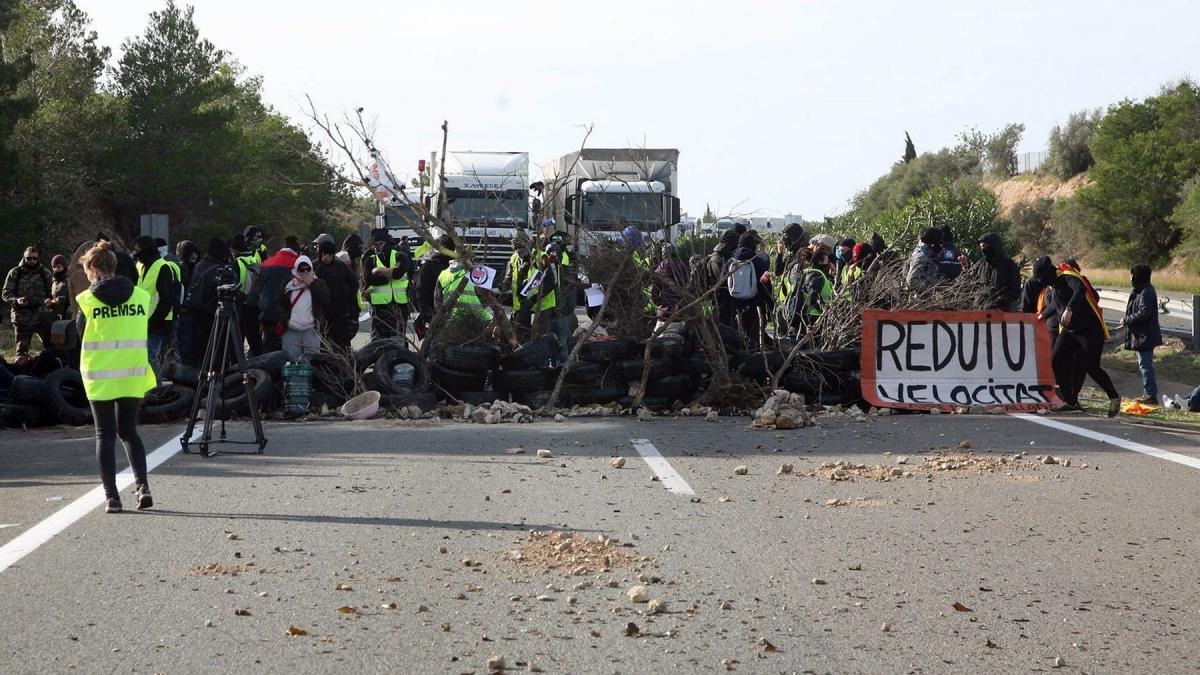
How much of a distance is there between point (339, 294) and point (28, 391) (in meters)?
3.65

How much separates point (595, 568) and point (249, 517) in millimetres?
2627

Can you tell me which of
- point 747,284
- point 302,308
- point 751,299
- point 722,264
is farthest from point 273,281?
point 751,299

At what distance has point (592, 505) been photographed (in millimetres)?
9352

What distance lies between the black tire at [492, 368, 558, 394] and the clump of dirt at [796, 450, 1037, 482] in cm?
484

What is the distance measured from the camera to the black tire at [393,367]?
15.4 meters

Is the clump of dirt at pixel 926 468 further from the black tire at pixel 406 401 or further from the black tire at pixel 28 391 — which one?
the black tire at pixel 28 391

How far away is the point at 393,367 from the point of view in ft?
51.4

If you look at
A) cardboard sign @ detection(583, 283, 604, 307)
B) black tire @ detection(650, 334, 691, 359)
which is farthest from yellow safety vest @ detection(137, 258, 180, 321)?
black tire @ detection(650, 334, 691, 359)

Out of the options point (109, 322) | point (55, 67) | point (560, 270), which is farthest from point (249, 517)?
point (55, 67)

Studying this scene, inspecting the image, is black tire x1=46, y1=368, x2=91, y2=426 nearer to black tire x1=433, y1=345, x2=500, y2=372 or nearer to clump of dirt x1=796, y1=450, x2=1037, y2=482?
black tire x1=433, y1=345, x2=500, y2=372

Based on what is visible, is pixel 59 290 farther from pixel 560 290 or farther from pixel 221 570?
pixel 221 570

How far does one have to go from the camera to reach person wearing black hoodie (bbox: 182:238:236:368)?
53.0ft

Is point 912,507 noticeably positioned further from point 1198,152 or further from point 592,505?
point 1198,152

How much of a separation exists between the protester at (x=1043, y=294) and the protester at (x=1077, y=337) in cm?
15
